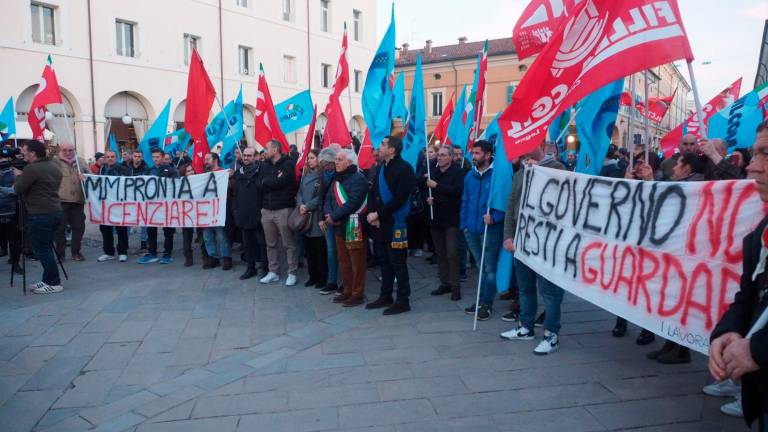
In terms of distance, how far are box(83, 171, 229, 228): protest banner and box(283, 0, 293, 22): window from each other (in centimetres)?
2345

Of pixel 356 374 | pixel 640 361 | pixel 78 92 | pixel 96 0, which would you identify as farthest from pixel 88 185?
pixel 96 0

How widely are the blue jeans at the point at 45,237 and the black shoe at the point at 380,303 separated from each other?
418 cm

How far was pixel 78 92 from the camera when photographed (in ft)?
70.0

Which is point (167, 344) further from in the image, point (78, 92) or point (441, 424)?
point (78, 92)

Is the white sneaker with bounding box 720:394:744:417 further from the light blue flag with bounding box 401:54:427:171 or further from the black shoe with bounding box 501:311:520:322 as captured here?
the light blue flag with bounding box 401:54:427:171

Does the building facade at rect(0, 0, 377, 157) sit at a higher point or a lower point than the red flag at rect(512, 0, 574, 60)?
higher

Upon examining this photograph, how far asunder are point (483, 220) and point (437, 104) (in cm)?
4040

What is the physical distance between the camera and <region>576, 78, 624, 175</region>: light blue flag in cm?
552

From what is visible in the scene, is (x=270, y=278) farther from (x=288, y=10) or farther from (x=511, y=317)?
(x=288, y=10)

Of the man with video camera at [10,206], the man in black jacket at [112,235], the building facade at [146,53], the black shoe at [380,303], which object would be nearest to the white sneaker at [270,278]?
the black shoe at [380,303]

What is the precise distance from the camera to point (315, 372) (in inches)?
178

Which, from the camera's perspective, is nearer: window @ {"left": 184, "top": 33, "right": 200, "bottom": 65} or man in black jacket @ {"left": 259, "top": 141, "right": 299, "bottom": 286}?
man in black jacket @ {"left": 259, "top": 141, "right": 299, "bottom": 286}

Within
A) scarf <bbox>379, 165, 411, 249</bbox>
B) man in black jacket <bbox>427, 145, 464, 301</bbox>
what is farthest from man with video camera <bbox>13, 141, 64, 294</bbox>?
man in black jacket <bbox>427, 145, 464, 301</bbox>

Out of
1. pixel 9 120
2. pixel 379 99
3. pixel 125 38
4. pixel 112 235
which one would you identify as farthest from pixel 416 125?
pixel 125 38
